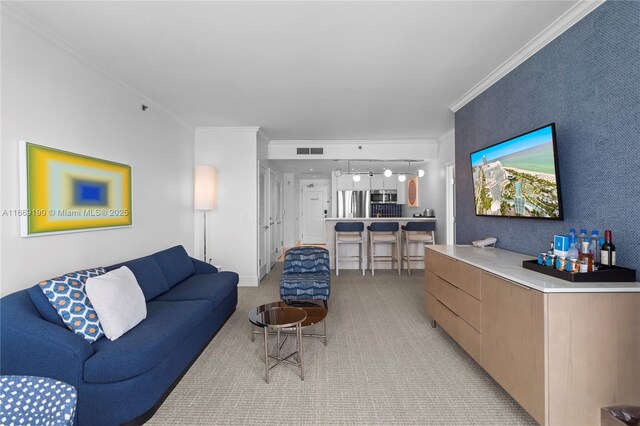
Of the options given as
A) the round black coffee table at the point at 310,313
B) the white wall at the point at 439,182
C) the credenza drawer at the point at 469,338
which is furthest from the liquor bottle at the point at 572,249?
the white wall at the point at 439,182

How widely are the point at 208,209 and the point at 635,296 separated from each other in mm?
4717

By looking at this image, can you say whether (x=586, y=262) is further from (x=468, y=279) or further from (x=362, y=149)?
(x=362, y=149)

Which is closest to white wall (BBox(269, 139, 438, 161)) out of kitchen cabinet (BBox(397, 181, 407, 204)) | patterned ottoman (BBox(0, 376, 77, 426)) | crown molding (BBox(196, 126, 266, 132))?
crown molding (BBox(196, 126, 266, 132))

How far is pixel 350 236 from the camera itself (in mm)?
6195

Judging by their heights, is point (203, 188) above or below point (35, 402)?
above

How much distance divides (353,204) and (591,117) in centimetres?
741

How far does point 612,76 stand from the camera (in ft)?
6.15

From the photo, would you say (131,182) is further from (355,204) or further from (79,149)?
(355,204)

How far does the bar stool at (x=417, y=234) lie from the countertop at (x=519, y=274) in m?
2.81

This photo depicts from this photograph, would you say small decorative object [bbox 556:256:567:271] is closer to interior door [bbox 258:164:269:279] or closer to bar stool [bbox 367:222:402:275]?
bar stool [bbox 367:222:402:275]

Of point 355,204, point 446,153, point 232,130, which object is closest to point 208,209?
point 232,130

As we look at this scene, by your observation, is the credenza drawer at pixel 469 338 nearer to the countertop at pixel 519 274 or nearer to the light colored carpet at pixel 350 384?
the light colored carpet at pixel 350 384

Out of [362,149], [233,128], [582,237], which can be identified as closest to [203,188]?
[233,128]

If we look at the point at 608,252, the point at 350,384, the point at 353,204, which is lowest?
the point at 350,384
